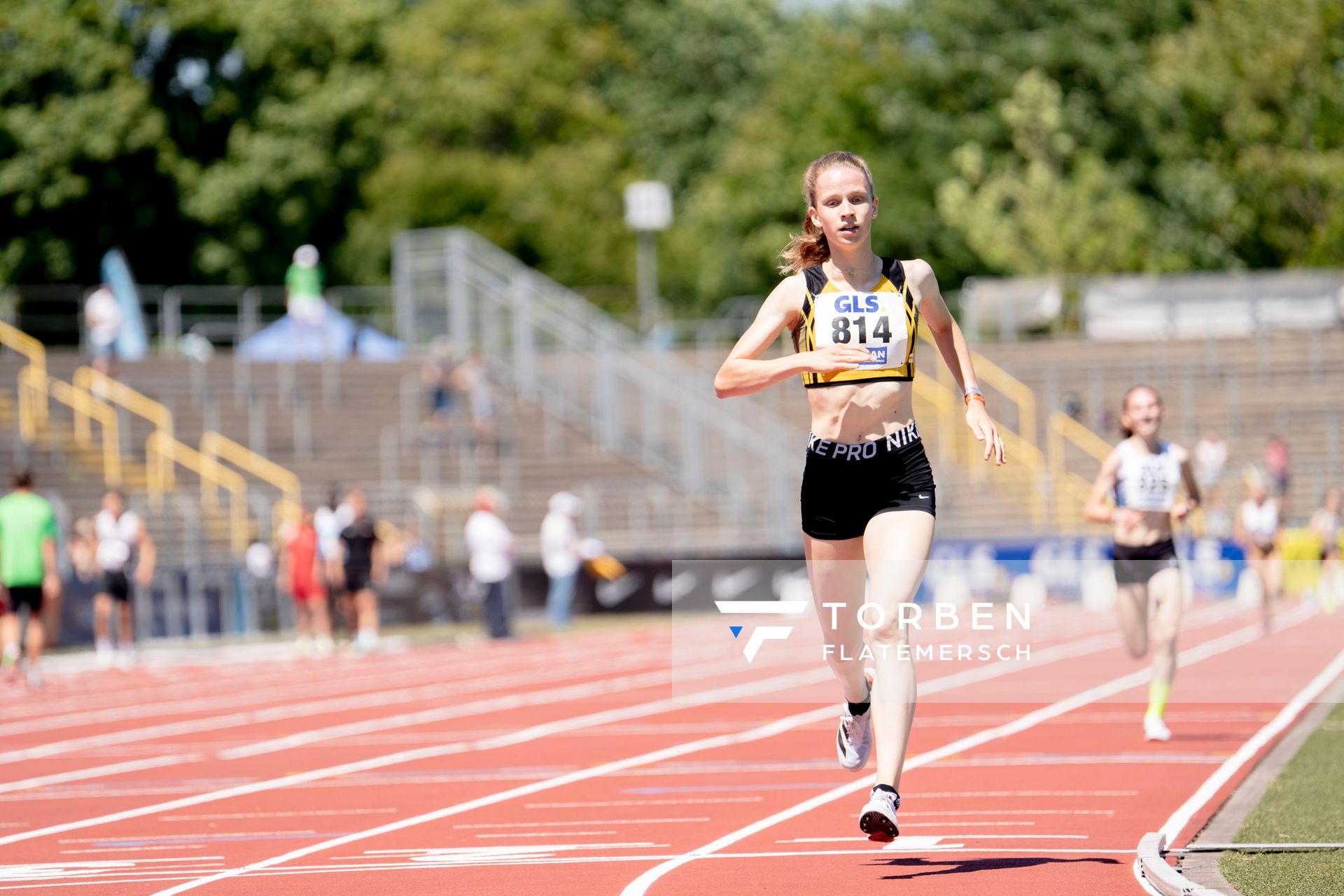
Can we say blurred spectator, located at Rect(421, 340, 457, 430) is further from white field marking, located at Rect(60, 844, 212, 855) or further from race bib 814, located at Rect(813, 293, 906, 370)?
race bib 814, located at Rect(813, 293, 906, 370)

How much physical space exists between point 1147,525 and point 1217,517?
2428cm

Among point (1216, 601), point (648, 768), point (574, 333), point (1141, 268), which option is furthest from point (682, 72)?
point (648, 768)

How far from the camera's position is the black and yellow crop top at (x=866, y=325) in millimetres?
7770

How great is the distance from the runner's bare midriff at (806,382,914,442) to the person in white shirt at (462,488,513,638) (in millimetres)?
19807

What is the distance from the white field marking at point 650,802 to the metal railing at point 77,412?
73.9 ft

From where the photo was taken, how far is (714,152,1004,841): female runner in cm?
770

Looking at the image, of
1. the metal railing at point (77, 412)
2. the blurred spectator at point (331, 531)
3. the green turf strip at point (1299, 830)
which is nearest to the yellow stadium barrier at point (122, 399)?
the metal railing at point (77, 412)

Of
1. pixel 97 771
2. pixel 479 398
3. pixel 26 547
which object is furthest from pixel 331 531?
pixel 97 771

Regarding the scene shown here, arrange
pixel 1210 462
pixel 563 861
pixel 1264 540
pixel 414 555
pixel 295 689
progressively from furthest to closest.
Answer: pixel 1210 462 < pixel 414 555 < pixel 1264 540 < pixel 295 689 < pixel 563 861

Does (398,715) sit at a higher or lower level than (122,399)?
lower

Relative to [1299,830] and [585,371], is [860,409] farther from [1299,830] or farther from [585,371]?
[585,371]

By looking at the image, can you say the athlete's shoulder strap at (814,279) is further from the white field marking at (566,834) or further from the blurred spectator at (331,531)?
the blurred spectator at (331,531)

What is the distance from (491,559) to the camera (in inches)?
1080

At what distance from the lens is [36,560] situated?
19609 mm
